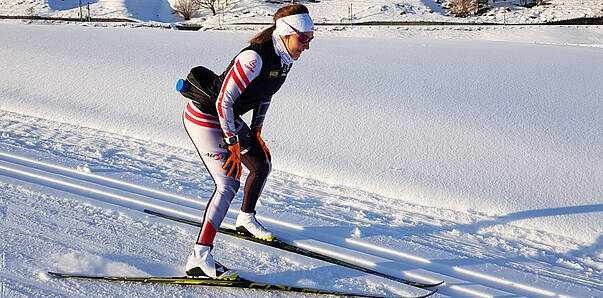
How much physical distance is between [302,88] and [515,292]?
4.64m

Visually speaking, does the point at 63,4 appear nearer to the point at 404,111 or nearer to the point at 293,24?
the point at 404,111

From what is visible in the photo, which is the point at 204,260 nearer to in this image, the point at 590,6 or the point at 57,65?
the point at 57,65

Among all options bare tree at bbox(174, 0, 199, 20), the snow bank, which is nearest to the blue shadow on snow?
bare tree at bbox(174, 0, 199, 20)

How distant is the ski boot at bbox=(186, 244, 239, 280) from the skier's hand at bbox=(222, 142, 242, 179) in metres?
0.46

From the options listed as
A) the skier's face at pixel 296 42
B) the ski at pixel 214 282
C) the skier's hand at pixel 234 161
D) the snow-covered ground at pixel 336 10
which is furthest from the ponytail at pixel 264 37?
the snow-covered ground at pixel 336 10

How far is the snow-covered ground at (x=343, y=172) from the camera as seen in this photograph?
3271 mm

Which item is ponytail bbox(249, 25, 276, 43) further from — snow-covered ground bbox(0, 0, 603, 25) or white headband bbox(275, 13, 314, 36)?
snow-covered ground bbox(0, 0, 603, 25)

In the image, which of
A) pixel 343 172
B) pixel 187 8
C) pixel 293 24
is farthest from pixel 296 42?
pixel 187 8

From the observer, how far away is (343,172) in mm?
5082

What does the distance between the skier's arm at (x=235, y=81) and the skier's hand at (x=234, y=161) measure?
0.38ft

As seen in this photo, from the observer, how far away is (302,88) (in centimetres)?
723

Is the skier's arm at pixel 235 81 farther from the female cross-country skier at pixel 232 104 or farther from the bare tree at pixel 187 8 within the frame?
the bare tree at pixel 187 8

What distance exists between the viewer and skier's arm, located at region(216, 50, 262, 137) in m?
2.81

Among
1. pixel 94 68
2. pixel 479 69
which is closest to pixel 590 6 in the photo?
pixel 479 69
